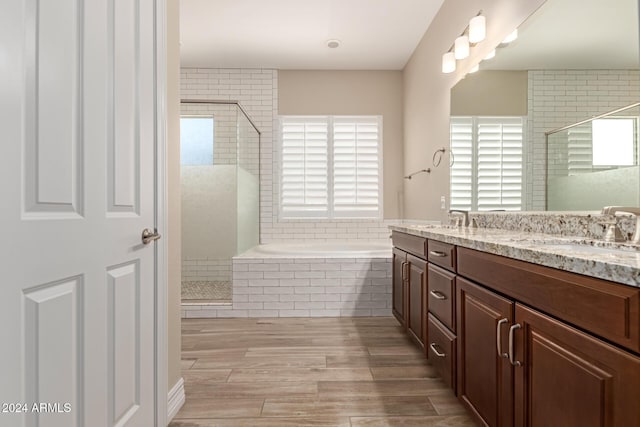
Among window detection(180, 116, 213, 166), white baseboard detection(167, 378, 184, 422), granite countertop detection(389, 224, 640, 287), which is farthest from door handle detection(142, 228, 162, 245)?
window detection(180, 116, 213, 166)

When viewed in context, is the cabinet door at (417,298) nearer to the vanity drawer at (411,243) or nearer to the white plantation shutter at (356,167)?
the vanity drawer at (411,243)

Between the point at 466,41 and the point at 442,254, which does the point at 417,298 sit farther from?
the point at 466,41

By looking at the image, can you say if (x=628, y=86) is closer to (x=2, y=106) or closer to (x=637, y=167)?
(x=637, y=167)

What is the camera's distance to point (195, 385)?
1.95 metres

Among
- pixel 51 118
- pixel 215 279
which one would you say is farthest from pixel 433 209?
pixel 51 118

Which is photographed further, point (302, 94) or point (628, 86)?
point (302, 94)

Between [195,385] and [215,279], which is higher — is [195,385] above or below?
below

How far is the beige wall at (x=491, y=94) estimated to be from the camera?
1951mm

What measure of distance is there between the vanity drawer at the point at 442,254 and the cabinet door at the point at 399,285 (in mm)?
598

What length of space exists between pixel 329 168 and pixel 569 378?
12.6 ft

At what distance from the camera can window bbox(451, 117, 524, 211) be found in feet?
6.66

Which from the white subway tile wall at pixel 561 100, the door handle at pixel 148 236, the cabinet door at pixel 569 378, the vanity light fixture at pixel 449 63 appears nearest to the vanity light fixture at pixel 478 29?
the vanity light fixture at pixel 449 63

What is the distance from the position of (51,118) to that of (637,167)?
194 centimetres

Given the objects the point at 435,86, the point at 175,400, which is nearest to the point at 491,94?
the point at 435,86
